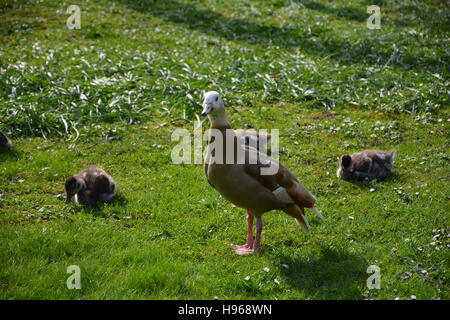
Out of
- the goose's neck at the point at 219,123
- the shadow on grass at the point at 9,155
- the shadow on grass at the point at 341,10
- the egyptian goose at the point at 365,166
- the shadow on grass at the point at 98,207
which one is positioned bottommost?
the shadow on grass at the point at 98,207

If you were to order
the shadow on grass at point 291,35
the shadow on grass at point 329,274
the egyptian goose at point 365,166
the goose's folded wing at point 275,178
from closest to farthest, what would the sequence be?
the shadow on grass at point 329,274 < the goose's folded wing at point 275,178 < the egyptian goose at point 365,166 < the shadow on grass at point 291,35

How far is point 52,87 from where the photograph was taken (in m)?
12.5

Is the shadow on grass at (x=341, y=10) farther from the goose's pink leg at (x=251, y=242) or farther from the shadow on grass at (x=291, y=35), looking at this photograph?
the goose's pink leg at (x=251, y=242)

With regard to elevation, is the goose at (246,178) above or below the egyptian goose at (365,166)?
above

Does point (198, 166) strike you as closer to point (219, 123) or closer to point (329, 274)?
point (219, 123)

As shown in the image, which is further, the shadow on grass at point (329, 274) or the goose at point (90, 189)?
the goose at point (90, 189)

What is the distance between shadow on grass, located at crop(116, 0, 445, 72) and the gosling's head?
33.3 feet

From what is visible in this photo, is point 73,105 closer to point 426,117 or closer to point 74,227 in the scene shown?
point 74,227

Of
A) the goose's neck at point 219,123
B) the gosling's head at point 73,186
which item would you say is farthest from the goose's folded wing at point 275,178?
the gosling's head at point 73,186

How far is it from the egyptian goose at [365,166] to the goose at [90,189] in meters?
4.20

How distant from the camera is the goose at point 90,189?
7938 millimetres

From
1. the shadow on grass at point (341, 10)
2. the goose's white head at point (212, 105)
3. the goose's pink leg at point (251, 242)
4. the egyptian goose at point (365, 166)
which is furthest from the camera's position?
the shadow on grass at point (341, 10)
